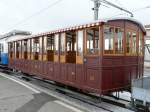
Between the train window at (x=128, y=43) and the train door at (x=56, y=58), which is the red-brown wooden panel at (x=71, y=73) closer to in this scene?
the train door at (x=56, y=58)

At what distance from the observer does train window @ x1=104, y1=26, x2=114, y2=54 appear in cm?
895

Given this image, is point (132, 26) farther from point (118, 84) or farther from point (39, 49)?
point (39, 49)

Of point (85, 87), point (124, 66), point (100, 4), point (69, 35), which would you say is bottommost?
point (85, 87)

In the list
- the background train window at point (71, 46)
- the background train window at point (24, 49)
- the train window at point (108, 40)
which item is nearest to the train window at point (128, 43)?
the train window at point (108, 40)

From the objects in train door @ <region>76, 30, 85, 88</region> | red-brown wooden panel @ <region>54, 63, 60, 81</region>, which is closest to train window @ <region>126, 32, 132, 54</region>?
train door @ <region>76, 30, 85, 88</region>

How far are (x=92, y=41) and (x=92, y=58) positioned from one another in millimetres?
633

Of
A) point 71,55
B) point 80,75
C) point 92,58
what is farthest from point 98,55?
point 71,55

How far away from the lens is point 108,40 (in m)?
9.12

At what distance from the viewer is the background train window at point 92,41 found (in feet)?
29.5

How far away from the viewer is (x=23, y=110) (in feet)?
27.7

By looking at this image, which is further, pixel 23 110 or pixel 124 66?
pixel 124 66

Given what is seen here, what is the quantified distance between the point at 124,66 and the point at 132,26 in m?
1.71

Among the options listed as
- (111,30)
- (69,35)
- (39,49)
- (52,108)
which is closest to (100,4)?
(39,49)

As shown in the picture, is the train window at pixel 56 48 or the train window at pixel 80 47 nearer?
the train window at pixel 80 47
